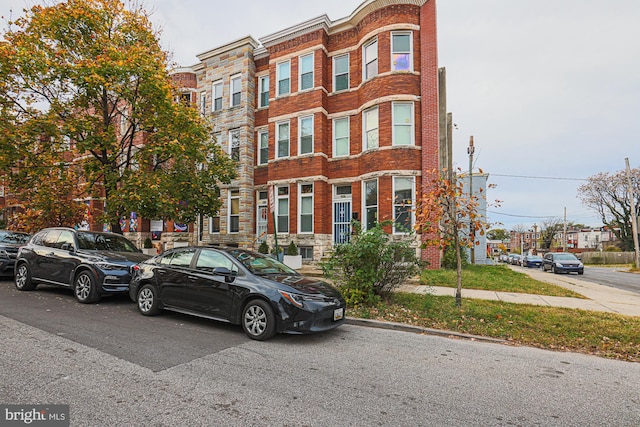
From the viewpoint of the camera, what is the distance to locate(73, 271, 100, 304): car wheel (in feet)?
25.2

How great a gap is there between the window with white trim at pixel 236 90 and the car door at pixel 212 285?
14.6m

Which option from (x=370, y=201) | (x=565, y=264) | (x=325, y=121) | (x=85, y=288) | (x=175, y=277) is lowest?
(x=565, y=264)

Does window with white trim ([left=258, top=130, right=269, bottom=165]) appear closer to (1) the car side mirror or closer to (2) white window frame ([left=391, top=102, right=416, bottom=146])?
(2) white window frame ([left=391, top=102, right=416, bottom=146])

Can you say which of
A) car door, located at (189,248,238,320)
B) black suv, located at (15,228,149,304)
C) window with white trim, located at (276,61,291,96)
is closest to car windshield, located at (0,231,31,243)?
black suv, located at (15,228,149,304)

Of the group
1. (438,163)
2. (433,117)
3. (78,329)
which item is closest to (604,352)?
(78,329)

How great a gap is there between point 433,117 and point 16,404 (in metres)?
14.8

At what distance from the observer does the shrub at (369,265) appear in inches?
295

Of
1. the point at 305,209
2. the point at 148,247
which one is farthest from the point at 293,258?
the point at 148,247

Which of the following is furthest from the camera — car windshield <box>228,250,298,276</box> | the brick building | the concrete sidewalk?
the brick building

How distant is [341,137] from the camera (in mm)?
16484

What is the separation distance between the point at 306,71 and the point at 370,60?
3346 mm

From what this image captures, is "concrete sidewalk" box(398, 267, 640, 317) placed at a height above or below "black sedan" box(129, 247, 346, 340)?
below

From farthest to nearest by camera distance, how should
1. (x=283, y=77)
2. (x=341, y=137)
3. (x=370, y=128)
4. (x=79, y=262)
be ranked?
(x=283, y=77)
(x=341, y=137)
(x=370, y=128)
(x=79, y=262)

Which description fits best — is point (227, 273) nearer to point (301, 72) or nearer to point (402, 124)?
point (402, 124)
